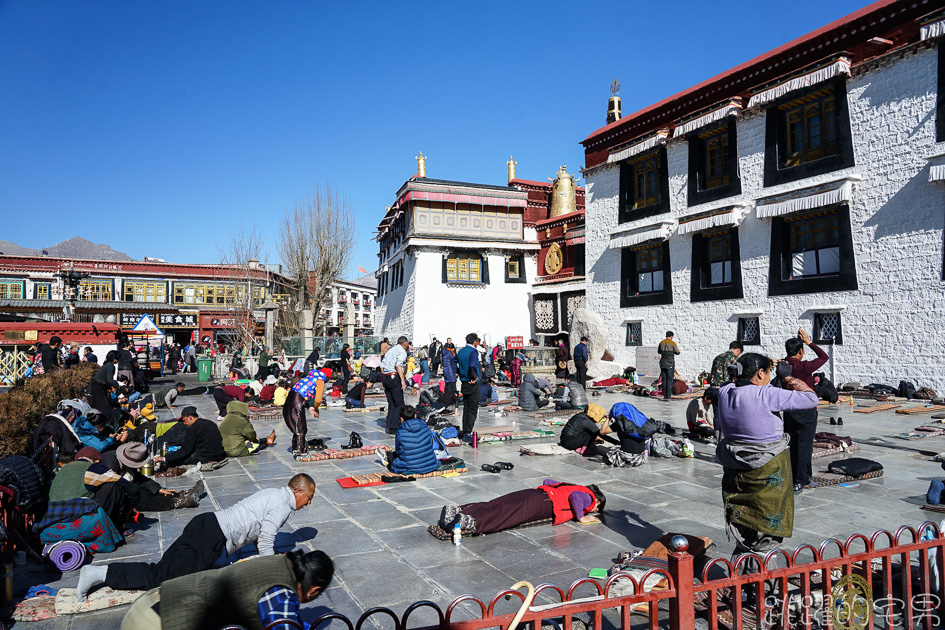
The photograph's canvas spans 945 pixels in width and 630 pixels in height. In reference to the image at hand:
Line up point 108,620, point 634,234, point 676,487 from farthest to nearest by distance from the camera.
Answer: point 634,234, point 676,487, point 108,620

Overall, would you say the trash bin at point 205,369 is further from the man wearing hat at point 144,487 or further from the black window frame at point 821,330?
the black window frame at point 821,330

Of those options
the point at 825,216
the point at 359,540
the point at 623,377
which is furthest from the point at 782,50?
the point at 359,540

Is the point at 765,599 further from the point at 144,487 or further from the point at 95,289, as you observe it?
the point at 95,289

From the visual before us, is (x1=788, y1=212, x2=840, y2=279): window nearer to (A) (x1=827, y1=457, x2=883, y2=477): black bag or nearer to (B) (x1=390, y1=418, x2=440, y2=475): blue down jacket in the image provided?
(A) (x1=827, y1=457, x2=883, y2=477): black bag

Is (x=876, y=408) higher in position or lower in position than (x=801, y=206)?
lower

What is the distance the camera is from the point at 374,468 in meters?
8.70

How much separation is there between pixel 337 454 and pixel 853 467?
7450mm

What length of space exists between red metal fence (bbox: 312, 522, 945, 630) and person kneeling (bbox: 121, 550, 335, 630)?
1.16ft

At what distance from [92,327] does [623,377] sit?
65.9ft

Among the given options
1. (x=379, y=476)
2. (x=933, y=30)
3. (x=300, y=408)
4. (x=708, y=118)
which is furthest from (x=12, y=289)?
(x=933, y=30)

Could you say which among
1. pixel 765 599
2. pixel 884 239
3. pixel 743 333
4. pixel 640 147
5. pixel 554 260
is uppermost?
pixel 640 147

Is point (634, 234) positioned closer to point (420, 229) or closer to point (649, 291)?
point (649, 291)

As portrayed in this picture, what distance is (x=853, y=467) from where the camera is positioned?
747 centimetres

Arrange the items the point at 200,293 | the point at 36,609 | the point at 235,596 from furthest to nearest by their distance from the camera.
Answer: the point at 200,293, the point at 36,609, the point at 235,596
